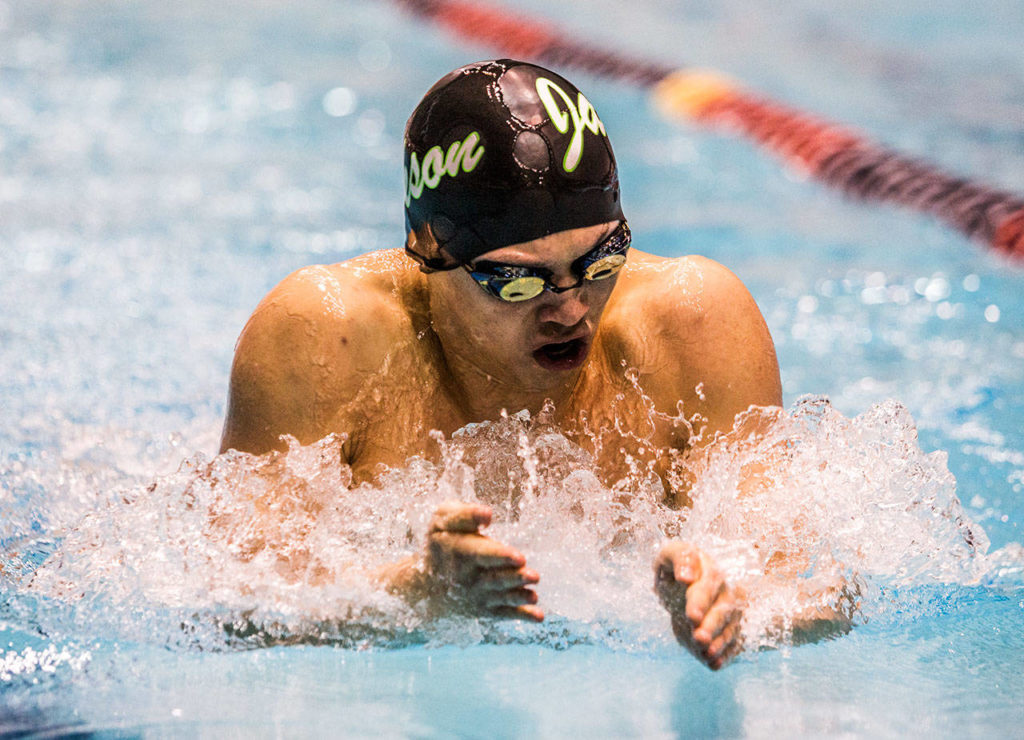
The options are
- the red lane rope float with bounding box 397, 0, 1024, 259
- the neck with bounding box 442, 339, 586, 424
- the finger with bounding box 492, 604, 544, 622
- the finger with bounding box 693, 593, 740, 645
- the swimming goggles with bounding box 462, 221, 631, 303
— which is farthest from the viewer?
the red lane rope float with bounding box 397, 0, 1024, 259

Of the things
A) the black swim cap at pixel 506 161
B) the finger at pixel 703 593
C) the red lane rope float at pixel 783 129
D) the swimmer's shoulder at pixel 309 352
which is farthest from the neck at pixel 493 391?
the red lane rope float at pixel 783 129

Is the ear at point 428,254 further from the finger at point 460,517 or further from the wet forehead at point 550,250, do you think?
the finger at point 460,517

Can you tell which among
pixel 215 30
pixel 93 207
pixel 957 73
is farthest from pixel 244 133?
pixel 957 73

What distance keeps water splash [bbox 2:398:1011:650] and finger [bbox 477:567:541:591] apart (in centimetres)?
29

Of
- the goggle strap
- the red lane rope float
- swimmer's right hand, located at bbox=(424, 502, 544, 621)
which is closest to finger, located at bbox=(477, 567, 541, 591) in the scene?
swimmer's right hand, located at bbox=(424, 502, 544, 621)

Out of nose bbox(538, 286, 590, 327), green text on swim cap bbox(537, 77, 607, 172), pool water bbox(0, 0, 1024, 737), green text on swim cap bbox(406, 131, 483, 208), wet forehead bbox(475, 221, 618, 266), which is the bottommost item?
pool water bbox(0, 0, 1024, 737)

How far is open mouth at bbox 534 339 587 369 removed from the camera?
2016 millimetres

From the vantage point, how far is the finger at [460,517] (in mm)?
1637

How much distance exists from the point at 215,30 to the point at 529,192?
21.4 feet

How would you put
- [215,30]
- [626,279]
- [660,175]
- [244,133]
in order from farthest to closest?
[215,30]
[244,133]
[660,175]
[626,279]

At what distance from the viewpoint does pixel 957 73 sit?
7191mm

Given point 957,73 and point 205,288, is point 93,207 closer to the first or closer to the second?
point 205,288

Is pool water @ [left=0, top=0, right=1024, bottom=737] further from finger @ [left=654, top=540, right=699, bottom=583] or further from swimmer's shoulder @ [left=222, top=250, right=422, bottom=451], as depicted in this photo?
finger @ [left=654, top=540, right=699, bottom=583]

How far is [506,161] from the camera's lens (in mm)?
1962
